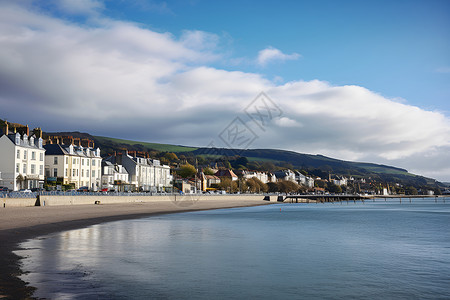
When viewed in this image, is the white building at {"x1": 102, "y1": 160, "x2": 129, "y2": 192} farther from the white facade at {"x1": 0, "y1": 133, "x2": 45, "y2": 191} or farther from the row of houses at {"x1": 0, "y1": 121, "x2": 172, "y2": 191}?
the white facade at {"x1": 0, "y1": 133, "x2": 45, "y2": 191}

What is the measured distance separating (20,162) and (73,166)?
11793mm

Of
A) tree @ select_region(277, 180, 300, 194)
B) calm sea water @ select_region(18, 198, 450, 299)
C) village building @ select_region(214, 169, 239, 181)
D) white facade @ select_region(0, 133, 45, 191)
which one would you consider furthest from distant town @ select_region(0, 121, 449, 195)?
tree @ select_region(277, 180, 300, 194)

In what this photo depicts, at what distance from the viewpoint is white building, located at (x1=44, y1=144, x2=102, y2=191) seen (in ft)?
212

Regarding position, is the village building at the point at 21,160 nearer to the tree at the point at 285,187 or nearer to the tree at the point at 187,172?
the tree at the point at 187,172

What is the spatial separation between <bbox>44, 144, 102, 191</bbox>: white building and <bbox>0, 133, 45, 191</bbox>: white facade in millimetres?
2926

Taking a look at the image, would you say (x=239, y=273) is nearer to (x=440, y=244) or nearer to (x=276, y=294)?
(x=276, y=294)

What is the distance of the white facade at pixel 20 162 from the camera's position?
180ft

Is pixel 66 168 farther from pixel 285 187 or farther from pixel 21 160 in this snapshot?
pixel 285 187

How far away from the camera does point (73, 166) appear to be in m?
67.9

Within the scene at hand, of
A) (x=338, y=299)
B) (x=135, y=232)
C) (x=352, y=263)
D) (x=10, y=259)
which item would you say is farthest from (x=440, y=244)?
(x=10, y=259)

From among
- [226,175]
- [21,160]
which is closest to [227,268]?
[21,160]

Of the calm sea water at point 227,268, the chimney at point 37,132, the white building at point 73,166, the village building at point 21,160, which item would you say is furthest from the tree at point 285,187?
the calm sea water at point 227,268

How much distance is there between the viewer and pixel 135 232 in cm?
2683

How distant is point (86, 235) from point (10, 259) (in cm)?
981
